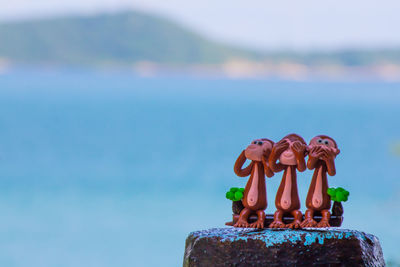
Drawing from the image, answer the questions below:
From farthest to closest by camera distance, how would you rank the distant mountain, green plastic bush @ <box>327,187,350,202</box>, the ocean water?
the distant mountain, the ocean water, green plastic bush @ <box>327,187,350,202</box>

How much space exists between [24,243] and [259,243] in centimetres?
1076

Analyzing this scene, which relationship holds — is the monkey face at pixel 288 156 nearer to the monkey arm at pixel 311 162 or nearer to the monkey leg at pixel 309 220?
the monkey arm at pixel 311 162

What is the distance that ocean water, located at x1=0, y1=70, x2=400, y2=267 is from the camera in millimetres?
14258

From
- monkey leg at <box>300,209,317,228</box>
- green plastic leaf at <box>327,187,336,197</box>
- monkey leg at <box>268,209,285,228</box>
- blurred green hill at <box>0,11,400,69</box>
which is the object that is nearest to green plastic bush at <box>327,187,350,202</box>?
green plastic leaf at <box>327,187,336,197</box>

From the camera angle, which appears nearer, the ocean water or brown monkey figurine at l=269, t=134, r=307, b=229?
brown monkey figurine at l=269, t=134, r=307, b=229

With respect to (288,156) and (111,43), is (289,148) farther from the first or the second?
(111,43)

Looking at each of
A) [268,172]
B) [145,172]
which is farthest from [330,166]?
[145,172]

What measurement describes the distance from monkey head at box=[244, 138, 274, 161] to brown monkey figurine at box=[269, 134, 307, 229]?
4 cm

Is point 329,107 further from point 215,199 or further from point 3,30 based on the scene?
point 3,30

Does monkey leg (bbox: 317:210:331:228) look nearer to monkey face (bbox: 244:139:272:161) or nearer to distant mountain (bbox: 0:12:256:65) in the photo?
monkey face (bbox: 244:139:272:161)

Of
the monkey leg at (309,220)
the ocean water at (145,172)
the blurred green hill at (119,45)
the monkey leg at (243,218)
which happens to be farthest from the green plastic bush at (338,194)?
the blurred green hill at (119,45)

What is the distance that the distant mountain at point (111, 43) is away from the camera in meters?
65.0

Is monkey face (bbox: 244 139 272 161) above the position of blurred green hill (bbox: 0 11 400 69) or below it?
below

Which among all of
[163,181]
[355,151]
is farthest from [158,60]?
[163,181]
